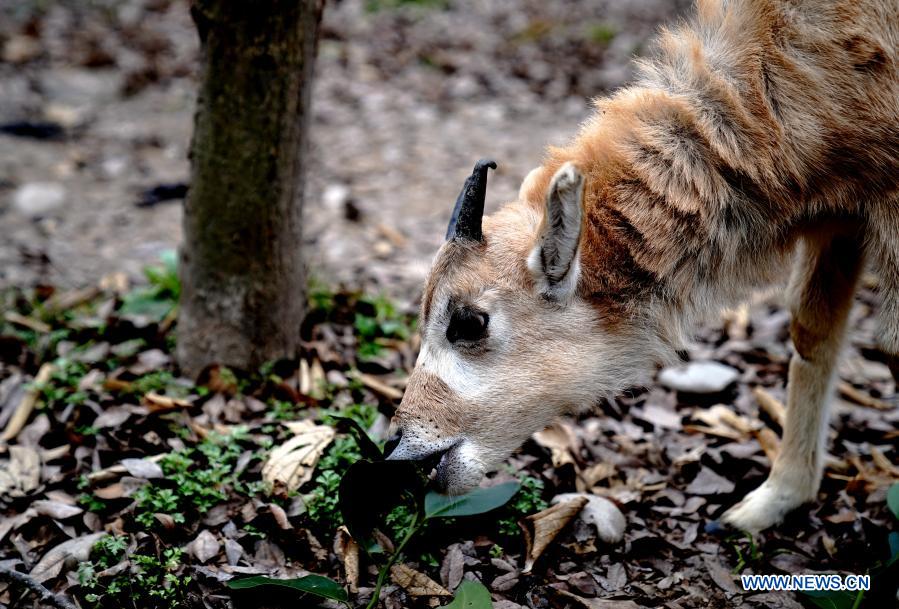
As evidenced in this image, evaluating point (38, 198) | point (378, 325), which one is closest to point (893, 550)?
point (378, 325)

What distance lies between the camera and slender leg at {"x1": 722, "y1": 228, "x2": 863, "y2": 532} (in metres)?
4.50

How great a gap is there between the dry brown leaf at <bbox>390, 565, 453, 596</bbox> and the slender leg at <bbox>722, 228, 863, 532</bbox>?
1.84 meters

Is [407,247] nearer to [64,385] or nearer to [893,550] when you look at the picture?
[64,385]

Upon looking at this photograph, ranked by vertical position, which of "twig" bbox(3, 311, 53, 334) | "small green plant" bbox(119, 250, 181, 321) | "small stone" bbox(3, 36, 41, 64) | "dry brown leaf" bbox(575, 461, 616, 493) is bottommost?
"dry brown leaf" bbox(575, 461, 616, 493)

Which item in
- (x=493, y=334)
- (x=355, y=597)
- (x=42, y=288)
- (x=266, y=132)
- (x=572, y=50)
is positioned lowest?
(x=355, y=597)

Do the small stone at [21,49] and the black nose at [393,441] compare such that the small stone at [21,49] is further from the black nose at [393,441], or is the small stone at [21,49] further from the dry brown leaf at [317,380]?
the black nose at [393,441]

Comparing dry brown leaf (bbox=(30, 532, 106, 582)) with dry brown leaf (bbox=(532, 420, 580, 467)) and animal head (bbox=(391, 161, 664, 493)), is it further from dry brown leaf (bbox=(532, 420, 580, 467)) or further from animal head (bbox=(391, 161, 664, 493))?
dry brown leaf (bbox=(532, 420, 580, 467))

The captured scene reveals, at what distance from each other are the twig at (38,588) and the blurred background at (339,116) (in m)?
3.62

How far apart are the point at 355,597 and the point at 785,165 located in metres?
2.89

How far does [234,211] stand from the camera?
4957 mm

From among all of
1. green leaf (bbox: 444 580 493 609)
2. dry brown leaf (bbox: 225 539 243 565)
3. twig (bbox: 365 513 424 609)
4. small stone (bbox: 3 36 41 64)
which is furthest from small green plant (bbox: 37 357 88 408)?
small stone (bbox: 3 36 41 64)

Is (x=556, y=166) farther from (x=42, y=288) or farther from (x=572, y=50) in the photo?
(x=572, y=50)

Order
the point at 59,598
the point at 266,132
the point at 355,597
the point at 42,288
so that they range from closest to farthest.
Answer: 1. the point at 59,598
2. the point at 355,597
3. the point at 266,132
4. the point at 42,288

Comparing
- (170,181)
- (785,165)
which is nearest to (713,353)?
(785,165)
